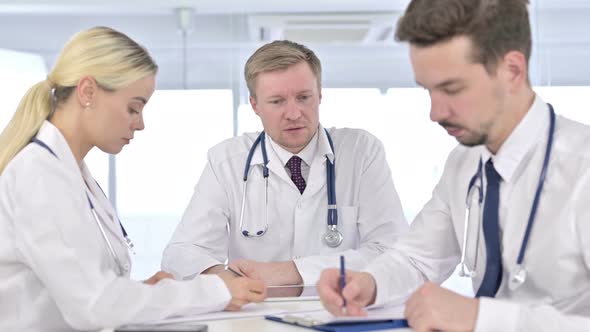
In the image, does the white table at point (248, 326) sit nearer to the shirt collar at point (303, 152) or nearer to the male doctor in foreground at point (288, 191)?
the male doctor in foreground at point (288, 191)

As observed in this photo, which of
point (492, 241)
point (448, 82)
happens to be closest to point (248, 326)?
point (492, 241)

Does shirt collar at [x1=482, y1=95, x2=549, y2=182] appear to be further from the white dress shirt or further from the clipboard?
the white dress shirt

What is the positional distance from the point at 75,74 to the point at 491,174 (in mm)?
1013

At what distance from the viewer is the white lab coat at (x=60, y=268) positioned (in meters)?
1.67

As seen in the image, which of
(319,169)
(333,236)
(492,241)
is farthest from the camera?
(319,169)

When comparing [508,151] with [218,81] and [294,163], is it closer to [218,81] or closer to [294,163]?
[294,163]

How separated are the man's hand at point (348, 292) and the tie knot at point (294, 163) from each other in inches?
39.0

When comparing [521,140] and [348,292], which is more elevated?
[521,140]

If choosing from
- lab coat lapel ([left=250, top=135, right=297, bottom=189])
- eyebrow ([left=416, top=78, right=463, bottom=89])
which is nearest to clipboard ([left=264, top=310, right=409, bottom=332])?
eyebrow ([left=416, top=78, right=463, bottom=89])

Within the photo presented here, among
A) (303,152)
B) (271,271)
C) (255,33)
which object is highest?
(255,33)

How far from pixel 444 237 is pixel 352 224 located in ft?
2.52

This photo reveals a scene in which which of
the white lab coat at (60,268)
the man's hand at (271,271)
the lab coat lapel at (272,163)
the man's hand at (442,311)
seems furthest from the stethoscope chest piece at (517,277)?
the lab coat lapel at (272,163)

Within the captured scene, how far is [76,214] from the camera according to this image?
1741 millimetres

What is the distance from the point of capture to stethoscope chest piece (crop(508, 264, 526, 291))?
161cm
